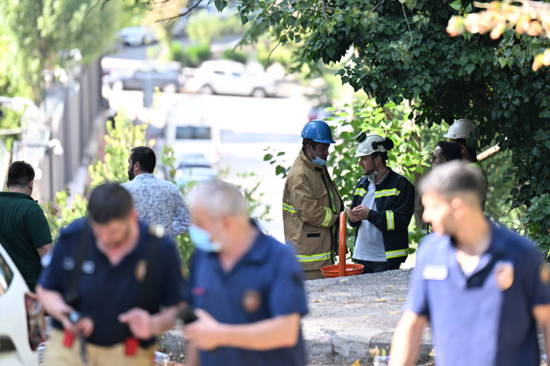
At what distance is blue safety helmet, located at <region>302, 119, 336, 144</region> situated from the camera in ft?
23.0

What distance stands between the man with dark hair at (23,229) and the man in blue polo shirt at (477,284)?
3675mm

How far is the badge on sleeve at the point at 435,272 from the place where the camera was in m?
2.85

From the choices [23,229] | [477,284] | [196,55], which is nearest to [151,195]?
[23,229]

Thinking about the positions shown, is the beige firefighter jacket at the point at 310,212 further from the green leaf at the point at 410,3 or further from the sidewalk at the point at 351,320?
the green leaf at the point at 410,3

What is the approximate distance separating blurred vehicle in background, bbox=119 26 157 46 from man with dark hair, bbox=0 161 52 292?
50.0 m

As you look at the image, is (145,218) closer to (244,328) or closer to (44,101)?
(244,328)

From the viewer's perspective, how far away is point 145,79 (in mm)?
36500

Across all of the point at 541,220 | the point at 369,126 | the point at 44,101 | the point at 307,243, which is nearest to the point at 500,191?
the point at 369,126

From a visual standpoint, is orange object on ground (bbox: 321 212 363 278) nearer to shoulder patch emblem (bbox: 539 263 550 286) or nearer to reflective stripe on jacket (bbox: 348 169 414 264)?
reflective stripe on jacket (bbox: 348 169 414 264)

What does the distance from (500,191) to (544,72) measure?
537cm

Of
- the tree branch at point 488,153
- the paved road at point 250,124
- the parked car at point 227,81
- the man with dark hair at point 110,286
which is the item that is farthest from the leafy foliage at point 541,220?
the parked car at point 227,81

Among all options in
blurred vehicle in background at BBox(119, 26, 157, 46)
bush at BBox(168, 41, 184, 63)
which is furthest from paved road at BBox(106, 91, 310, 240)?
blurred vehicle in background at BBox(119, 26, 157, 46)

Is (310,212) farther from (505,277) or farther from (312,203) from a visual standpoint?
(505,277)

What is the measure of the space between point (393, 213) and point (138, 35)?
50787 millimetres
